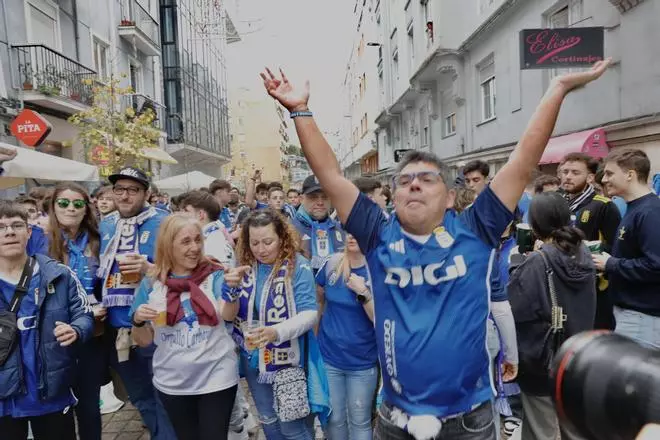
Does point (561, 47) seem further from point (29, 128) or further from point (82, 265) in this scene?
point (29, 128)

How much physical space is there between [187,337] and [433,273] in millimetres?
1755

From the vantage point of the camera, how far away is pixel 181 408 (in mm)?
3045

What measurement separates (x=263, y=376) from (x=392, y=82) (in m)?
26.4

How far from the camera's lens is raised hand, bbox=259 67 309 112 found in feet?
7.22

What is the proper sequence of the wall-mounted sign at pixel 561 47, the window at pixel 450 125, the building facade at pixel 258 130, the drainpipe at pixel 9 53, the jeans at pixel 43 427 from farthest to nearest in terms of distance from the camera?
1. the building facade at pixel 258 130
2. the window at pixel 450 125
3. the drainpipe at pixel 9 53
4. the wall-mounted sign at pixel 561 47
5. the jeans at pixel 43 427

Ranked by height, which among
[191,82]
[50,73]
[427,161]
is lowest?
[427,161]

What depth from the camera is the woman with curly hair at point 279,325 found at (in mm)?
3004

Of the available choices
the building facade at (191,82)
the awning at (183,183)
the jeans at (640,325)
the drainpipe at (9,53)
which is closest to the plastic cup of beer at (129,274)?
the jeans at (640,325)

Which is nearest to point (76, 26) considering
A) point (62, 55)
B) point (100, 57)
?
point (100, 57)

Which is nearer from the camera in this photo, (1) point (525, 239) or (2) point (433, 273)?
(2) point (433, 273)

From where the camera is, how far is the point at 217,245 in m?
4.61

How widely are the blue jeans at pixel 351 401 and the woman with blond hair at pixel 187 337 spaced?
701mm

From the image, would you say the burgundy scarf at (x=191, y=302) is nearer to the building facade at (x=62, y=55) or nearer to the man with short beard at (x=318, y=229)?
the man with short beard at (x=318, y=229)

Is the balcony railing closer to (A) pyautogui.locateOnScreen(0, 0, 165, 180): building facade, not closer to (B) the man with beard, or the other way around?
(A) pyautogui.locateOnScreen(0, 0, 165, 180): building facade
